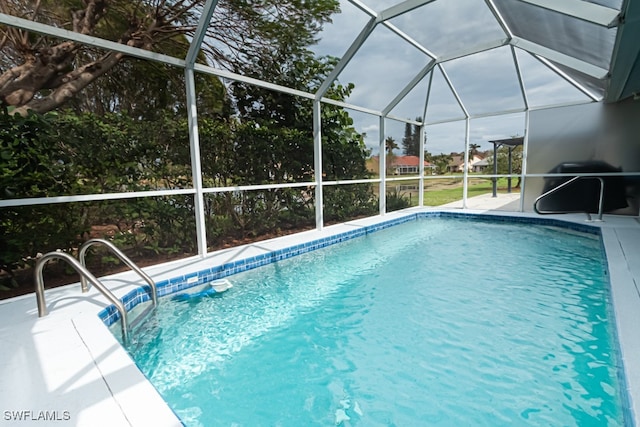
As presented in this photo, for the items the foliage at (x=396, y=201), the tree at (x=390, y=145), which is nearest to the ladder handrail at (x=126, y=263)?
the tree at (x=390, y=145)

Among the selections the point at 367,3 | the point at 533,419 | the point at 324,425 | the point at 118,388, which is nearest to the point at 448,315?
the point at 533,419

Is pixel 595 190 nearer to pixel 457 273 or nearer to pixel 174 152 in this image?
pixel 457 273

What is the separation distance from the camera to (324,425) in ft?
5.87

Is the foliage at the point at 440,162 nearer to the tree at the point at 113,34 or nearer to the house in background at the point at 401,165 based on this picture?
the house in background at the point at 401,165

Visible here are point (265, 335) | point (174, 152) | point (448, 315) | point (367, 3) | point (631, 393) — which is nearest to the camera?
point (631, 393)

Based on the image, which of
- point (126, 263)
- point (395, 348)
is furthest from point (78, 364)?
point (395, 348)

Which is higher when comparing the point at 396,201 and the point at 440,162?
the point at 440,162

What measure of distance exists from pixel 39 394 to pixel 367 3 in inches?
214

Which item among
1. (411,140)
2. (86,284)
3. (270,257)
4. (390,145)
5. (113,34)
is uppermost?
(113,34)

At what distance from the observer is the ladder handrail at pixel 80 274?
7.33 feet

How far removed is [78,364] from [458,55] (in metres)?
7.85

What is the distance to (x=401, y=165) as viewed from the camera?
9242 millimetres

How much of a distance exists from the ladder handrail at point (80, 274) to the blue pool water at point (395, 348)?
36 cm

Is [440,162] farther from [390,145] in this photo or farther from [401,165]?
[390,145]
